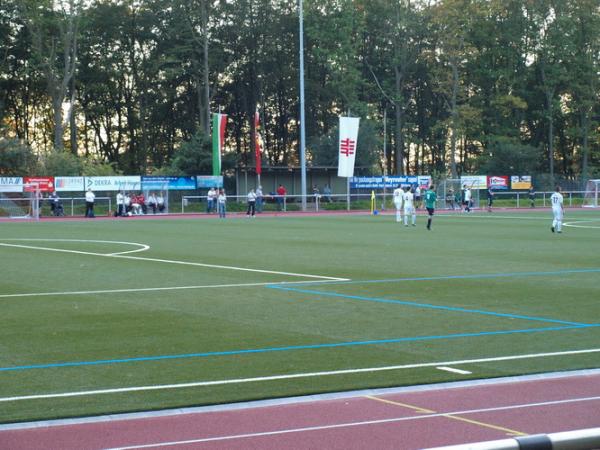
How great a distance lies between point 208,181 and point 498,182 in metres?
22.4

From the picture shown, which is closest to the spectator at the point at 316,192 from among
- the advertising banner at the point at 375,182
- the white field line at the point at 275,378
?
the advertising banner at the point at 375,182

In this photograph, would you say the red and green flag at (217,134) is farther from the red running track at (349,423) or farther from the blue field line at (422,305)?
the red running track at (349,423)

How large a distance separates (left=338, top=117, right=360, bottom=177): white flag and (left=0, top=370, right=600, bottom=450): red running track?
4825 centimetres

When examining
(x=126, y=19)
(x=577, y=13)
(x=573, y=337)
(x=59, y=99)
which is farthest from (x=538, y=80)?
(x=573, y=337)

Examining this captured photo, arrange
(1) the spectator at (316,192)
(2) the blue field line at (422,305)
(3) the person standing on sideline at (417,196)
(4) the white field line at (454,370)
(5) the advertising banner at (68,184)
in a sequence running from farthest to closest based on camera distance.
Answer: (3) the person standing on sideline at (417,196)
(1) the spectator at (316,192)
(5) the advertising banner at (68,184)
(2) the blue field line at (422,305)
(4) the white field line at (454,370)

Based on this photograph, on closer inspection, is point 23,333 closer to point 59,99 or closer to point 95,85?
point 59,99

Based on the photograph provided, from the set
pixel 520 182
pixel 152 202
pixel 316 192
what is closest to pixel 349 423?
pixel 152 202

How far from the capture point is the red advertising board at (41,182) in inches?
2148

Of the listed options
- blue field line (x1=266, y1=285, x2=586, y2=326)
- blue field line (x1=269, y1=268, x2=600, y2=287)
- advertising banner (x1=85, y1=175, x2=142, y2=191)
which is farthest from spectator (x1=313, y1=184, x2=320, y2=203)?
blue field line (x1=266, y1=285, x2=586, y2=326)

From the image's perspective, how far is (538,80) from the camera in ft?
287

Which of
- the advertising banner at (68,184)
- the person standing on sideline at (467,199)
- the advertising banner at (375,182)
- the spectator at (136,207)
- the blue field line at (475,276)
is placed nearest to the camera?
the blue field line at (475,276)

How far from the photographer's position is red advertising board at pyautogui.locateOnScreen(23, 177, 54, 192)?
54.6 meters

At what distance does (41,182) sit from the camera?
55375mm

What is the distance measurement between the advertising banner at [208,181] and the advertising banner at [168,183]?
33cm
